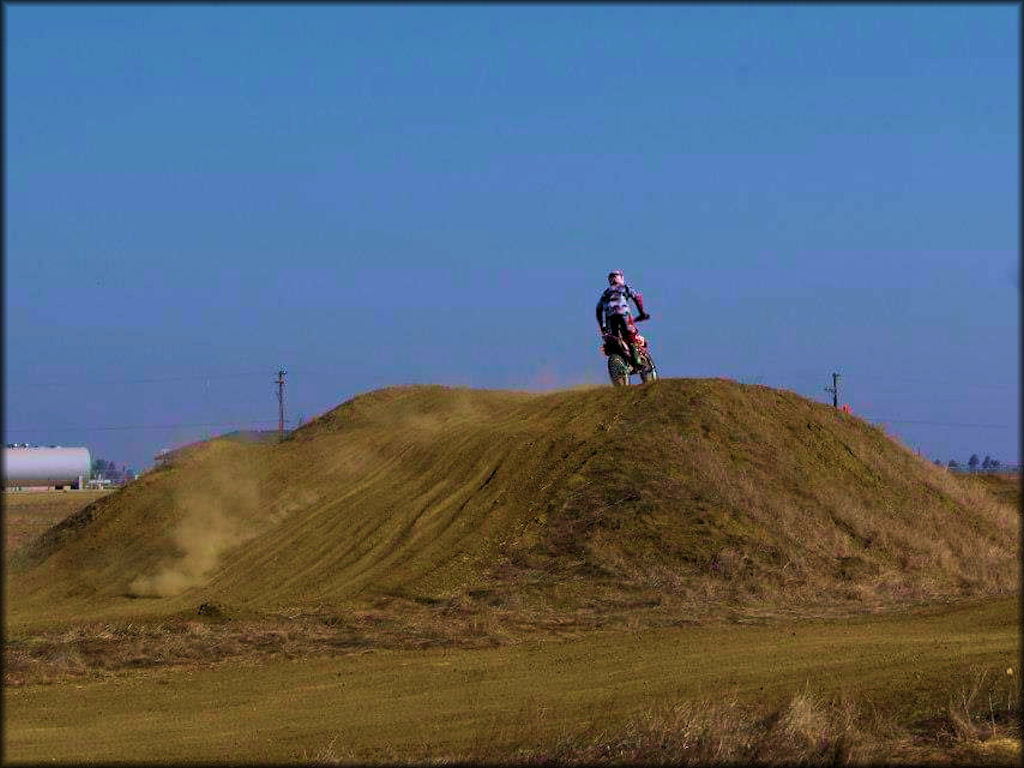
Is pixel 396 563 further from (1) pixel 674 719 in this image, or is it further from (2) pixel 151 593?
(1) pixel 674 719

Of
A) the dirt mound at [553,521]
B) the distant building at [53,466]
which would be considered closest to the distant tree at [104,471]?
the distant building at [53,466]

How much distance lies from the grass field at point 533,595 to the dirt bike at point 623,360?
598 mm

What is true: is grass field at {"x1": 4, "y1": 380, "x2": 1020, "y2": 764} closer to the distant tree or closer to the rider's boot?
the rider's boot

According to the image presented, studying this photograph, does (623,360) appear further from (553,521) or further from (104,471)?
(104,471)

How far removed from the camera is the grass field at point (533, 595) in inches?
538

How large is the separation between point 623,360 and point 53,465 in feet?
140

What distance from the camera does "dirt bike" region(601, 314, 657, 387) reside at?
107 feet

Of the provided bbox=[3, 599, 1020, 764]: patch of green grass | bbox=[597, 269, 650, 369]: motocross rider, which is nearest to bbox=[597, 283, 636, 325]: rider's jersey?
bbox=[597, 269, 650, 369]: motocross rider

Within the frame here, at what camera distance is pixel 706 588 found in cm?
2356

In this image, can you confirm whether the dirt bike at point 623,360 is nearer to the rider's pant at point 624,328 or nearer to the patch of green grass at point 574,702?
the rider's pant at point 624,328

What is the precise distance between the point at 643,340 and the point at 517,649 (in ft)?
50.8

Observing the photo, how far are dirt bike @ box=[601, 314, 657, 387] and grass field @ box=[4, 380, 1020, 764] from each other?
0.60m

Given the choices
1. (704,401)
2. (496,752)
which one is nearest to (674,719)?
(496,752)

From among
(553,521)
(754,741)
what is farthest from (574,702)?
(553,521)
